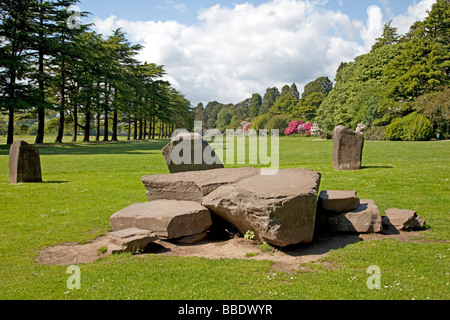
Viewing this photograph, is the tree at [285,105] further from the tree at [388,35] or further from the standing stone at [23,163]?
the standing stone at [23,163]

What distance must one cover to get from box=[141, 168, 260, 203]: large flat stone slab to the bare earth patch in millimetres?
1259

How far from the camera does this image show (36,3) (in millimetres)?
39219

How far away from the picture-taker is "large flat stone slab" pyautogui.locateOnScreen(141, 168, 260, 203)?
7.99m

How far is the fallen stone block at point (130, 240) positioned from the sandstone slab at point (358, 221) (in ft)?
13.3

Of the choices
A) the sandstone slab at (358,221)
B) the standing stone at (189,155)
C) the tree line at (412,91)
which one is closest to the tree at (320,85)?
the tree line at (412,91)

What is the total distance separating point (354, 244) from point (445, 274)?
181 cm

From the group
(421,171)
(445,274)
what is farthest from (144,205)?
(421,171)

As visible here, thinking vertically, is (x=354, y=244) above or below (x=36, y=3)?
below

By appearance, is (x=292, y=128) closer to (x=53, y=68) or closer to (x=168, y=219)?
(x=53, y=68)

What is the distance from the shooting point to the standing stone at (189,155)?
33.5 feet
